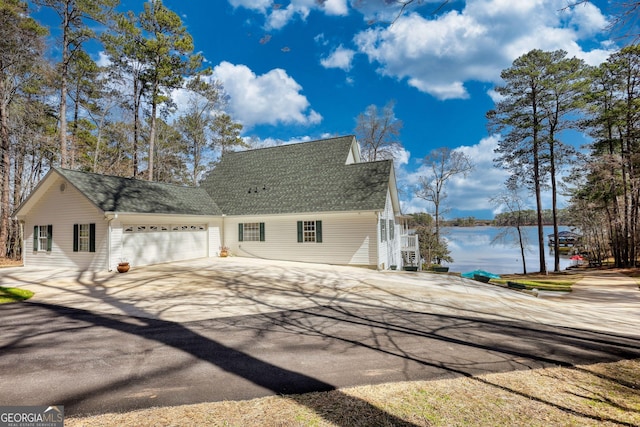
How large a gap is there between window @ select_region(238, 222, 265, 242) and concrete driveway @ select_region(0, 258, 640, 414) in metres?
7.23

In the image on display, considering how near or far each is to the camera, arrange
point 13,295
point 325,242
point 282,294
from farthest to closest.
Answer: point 325,242
point 282,294
point 13,295

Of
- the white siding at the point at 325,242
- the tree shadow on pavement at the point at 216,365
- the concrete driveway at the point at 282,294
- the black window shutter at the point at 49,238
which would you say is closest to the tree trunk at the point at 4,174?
the black window shutter at the point at 49,238

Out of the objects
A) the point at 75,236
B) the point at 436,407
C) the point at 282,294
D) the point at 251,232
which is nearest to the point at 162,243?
the point at 75,236

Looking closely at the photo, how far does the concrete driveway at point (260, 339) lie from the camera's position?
13.4 ft

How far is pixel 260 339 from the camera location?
5805mm

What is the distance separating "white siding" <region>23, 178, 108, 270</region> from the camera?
45.7ft

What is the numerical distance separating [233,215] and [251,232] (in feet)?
5.52

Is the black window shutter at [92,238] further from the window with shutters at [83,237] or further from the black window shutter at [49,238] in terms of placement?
the black window shutter at [49,238]

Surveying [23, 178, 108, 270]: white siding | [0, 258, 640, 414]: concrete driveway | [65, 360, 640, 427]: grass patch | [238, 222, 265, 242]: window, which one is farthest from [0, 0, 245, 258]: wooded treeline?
[65, 360, 640, 427]: grass patch

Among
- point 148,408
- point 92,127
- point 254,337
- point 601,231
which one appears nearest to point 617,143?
point 601,231

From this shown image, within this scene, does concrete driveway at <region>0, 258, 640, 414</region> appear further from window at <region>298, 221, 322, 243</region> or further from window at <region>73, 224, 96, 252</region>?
window at <region>298, 221, 322, 243</region>

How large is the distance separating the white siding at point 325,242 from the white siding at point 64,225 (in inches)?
290

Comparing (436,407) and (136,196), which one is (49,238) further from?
(436,407)

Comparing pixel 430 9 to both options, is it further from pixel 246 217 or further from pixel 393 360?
pixel 246 217
